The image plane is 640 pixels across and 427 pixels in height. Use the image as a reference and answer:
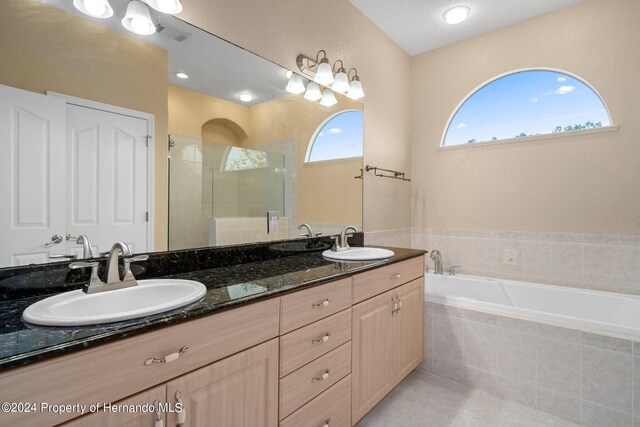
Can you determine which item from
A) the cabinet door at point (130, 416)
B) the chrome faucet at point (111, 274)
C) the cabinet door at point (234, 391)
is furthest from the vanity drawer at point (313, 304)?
the chrome faucet at point (111, 274)

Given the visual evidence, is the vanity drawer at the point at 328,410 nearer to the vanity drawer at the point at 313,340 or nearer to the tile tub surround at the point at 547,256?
the vanity drawer at the point at 313,340

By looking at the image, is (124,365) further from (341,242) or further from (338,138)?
(338,138)

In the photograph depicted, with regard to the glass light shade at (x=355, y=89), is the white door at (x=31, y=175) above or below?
below

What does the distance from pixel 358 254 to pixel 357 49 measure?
163 centimetres

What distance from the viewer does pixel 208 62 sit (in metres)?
1.55

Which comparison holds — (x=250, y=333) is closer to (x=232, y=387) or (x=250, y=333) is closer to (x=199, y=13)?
(x=232, y=387)

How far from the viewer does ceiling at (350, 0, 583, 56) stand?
7.85ft

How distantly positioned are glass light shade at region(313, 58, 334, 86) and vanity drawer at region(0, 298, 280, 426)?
1587 mm

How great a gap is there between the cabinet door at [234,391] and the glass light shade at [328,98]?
5.64ft

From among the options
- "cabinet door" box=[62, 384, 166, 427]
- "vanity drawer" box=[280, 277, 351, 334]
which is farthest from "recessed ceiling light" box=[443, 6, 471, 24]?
Answer: "cabinet door" box=[62, 384, 166, 427]

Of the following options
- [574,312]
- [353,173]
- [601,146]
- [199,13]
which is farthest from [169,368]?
[601,146]

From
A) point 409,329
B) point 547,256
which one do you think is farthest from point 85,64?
point 547,256

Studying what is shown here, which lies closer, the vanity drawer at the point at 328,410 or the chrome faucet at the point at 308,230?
the vanity drawer at the point at 328,410

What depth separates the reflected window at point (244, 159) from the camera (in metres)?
1.64
